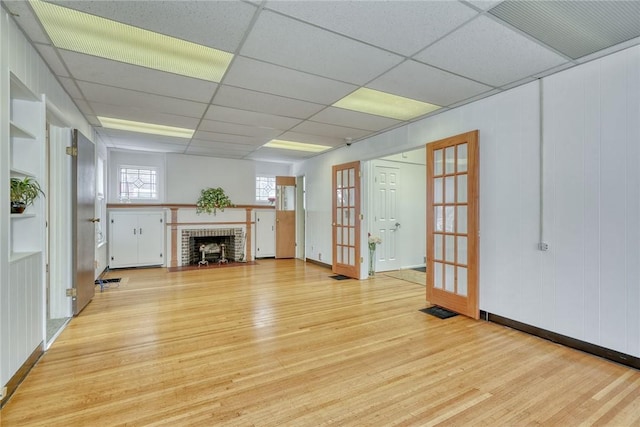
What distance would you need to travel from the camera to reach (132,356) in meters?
2.45

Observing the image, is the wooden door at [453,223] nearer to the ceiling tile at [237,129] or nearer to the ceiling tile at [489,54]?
the ceiling tile at [489,54]

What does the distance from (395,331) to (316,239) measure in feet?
12.8

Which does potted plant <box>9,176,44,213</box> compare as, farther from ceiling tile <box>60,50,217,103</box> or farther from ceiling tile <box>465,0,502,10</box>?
ceiling tile <box>465,0,502,10</box>

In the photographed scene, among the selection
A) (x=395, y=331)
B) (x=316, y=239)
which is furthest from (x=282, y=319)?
(x=316, y=239)

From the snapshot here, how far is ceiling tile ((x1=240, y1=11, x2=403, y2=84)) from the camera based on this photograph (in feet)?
6.95

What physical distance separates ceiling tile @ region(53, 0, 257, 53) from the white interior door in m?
4.12

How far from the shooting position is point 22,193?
2164mm

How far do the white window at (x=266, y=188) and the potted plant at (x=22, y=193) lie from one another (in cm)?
573

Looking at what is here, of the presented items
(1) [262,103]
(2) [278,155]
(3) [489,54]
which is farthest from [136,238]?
(3) [489,54]

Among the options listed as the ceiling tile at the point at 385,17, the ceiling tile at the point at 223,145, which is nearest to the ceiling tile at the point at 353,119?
the ceiling tile at the point at 385,17

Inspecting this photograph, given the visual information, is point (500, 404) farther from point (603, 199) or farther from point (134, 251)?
point (134, 251)

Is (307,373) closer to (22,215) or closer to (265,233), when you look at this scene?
(22,215)

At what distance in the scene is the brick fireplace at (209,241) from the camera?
6641 millimetres

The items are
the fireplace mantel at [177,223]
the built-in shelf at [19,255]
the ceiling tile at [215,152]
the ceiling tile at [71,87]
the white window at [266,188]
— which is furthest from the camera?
the white window at [266,188]
